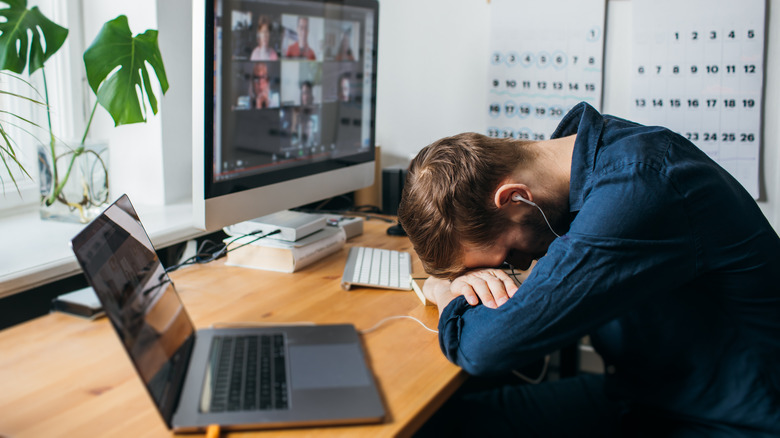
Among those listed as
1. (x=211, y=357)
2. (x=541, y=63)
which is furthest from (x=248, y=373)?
(x=541, y=63)

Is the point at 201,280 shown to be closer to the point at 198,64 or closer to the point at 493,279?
the point at 198,64

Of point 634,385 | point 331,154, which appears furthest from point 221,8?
point 634,385

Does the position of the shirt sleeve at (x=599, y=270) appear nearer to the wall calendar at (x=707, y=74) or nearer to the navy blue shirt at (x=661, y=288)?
the navy blue shirt at (x=661, y=288)

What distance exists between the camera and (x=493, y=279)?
1121mm

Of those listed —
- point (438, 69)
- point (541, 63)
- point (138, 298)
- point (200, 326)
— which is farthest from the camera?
point (438, 69)

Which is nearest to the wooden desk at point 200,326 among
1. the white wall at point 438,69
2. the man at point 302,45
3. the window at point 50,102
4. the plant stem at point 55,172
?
the plant stem at point 55,172

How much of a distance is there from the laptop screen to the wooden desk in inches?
2.5

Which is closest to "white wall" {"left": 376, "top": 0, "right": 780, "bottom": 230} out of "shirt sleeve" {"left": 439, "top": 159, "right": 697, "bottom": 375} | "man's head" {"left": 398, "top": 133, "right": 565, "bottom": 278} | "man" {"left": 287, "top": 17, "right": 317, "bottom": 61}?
"man" {"left": 287, "top": 17, "right": 317, "bottom": 61}

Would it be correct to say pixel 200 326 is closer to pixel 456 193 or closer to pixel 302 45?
pixel 456 193

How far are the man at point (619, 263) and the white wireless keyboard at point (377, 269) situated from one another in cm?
13

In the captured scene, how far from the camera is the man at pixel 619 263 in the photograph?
90 cm

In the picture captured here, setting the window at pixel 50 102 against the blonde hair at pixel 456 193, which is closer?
the blonde hair at pixel 456 193

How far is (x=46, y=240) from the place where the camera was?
1379 mm

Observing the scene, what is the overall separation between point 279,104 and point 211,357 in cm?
65
